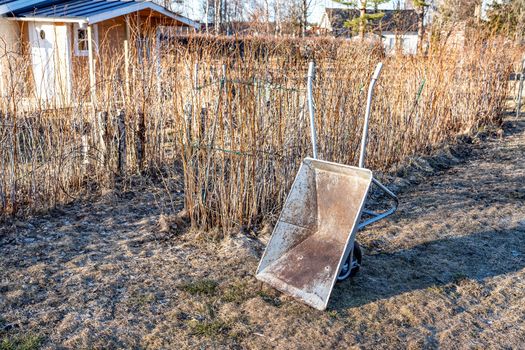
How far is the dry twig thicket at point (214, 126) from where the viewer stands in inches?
154

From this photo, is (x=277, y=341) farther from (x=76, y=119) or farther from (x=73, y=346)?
(x=76, y=119)

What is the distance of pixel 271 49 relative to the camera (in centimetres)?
418

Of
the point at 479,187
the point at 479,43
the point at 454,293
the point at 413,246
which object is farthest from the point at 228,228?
the point at 479,43

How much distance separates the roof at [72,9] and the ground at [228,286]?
689 cm

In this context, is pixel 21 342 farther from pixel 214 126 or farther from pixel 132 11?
pixel 132 11

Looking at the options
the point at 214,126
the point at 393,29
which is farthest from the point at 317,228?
the point at 393,29

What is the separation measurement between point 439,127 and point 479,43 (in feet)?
7.54

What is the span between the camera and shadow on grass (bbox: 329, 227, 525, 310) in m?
3.18

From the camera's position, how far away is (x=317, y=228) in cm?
333

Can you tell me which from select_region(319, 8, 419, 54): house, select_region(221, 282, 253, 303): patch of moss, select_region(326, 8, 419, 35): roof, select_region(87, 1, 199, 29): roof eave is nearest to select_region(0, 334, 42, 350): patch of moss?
select_region(221, 282, 253, 303): patch of moss

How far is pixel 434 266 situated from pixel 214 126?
1841mm

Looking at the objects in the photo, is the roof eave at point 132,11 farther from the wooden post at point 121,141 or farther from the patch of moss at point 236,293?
the patch of moss at point 236,293

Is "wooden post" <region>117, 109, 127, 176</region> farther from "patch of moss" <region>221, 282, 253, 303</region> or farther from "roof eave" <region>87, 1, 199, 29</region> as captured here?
"roof eave" <region>87, 1, 199, 29</region>

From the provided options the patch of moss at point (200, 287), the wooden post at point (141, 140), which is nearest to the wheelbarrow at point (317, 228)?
the patch of moss at point (200, 287)
